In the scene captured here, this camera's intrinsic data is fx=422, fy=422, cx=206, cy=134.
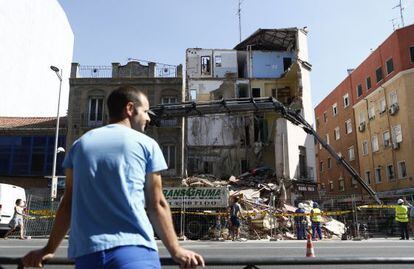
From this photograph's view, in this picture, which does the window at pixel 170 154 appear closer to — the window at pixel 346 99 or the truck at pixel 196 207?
the truck at pixel 196 207

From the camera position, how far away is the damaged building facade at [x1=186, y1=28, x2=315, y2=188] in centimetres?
3578

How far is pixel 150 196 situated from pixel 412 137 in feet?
115

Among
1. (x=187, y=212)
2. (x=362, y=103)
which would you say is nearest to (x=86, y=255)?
(x=187, y=212)

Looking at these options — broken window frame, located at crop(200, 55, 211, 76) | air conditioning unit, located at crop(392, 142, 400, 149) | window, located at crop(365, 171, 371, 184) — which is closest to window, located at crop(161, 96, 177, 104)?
broken window frame, located at crop(200, 55, 211, 76)

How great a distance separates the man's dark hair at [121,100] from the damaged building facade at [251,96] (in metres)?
32.0

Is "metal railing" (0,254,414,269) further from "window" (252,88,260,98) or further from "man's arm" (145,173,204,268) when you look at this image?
"window" (252,88,260,98)

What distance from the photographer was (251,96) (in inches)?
1535

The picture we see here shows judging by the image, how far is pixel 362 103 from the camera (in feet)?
140

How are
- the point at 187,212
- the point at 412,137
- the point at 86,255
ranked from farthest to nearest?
the point at 412,137
the point at 187,212
the point at 86,255

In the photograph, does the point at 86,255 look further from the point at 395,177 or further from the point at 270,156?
the point at 395,177

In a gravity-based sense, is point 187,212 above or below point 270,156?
below

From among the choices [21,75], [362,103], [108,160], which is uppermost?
[21,75]

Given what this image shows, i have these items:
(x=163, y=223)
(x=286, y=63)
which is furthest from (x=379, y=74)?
(x=163, y=223)

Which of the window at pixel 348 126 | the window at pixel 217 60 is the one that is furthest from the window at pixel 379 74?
the window at pixel 217 60
